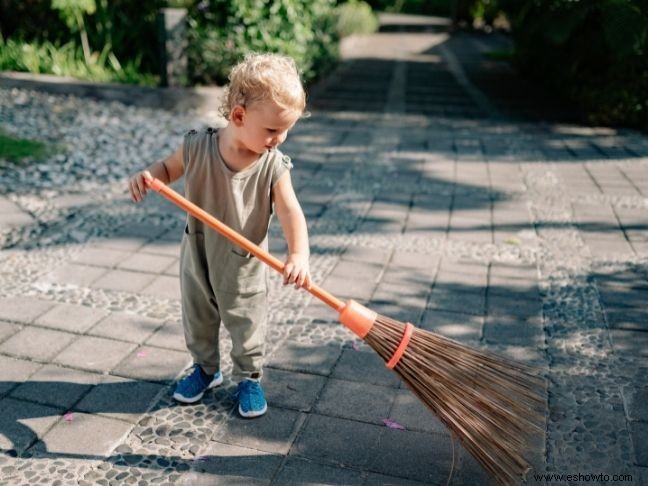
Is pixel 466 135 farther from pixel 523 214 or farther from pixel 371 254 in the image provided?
pixel 371 254

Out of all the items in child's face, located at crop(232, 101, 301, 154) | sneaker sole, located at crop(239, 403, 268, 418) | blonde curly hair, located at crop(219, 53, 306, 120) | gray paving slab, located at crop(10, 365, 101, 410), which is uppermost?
blonde curly hair, located at crop(219, 53, 306, 120)

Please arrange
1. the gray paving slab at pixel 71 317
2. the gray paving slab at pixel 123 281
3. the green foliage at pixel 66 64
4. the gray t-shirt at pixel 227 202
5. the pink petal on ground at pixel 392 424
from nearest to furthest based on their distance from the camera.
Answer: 1. the gray t-shirt at pixel 227 202
2. the pink petal on ground at pixel 392 424
3. the gray paving slab at pixel 71 317
4. the gray paving slab at pixel 123 281
5. the green foliage at pixel 66 64

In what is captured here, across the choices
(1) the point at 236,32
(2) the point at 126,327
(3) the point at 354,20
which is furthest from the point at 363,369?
(3) the point at 354,20

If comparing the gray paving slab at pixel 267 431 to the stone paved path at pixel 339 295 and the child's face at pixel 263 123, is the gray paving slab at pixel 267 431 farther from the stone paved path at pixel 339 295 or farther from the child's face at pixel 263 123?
the child's face at pixel 263 123

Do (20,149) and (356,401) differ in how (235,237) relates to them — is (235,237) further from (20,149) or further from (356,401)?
(20,149)

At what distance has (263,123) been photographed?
6.98 feet

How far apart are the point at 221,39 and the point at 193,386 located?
5.77 metres

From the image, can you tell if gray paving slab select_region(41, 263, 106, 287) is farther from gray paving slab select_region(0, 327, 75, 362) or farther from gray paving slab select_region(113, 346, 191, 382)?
gray paving slab select_region(113, 346, 191, 382)

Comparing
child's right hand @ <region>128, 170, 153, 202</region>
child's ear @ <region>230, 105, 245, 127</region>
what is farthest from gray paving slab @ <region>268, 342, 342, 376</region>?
child's ear @ <region>230, 105, 245, 127</region>

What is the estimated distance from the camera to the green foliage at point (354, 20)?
1643 cm

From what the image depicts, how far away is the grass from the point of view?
5.50m

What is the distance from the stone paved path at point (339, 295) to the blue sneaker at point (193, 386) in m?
0.05

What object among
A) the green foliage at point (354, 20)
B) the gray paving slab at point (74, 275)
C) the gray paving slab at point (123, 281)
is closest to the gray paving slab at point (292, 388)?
the gray paving slab at point (123, 281)

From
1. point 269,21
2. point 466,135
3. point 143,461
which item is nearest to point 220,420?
point 143,461
